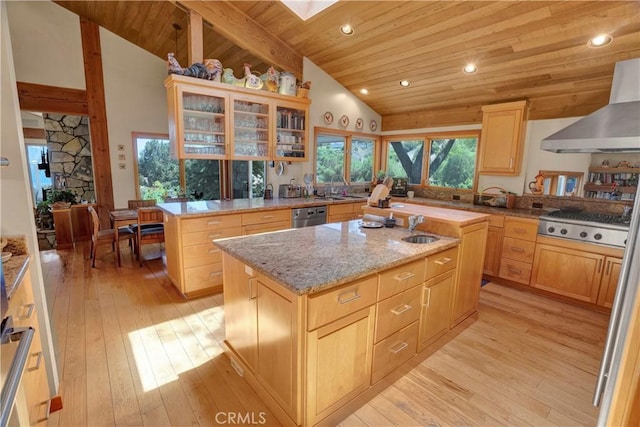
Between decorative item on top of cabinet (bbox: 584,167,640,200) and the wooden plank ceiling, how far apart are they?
70 centimetres

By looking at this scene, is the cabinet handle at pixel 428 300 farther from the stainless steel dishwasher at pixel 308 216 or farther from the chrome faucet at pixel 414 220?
the stainless steel dishwasher at pixel 308 216

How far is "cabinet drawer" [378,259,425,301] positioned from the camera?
5.62ft

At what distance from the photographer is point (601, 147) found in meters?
2.30

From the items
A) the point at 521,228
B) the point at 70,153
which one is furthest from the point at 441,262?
the point at 70,153

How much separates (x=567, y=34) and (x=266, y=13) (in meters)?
3.00

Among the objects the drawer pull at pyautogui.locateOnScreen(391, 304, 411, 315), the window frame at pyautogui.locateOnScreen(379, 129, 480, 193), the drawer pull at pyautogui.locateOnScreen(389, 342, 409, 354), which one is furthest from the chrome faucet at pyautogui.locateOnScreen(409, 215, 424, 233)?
the window frame at pyautogui.locateOnScreen(379, 129, 480, 193)

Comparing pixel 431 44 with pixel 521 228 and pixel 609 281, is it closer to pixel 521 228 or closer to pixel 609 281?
pixel 521 228

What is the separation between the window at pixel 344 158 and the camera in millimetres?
4820

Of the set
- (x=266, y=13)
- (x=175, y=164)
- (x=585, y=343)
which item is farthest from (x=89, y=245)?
(x=585, y=343)

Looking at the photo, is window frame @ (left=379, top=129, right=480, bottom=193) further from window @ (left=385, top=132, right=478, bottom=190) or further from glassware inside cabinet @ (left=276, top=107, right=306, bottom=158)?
glassware inside cabinet @ (left=276, top=107, right=306, bottom=158)

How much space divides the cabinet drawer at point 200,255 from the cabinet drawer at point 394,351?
6.38 ft

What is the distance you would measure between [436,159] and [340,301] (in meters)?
3.98

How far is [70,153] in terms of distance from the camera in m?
5.60

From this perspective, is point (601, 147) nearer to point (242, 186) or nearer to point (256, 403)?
point (256, 403)
